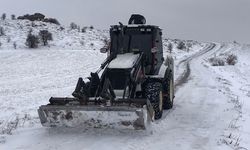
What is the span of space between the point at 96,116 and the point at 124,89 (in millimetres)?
1157

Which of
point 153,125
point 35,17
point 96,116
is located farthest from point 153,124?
point 35,17

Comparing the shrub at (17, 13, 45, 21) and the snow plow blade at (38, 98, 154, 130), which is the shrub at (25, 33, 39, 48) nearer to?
the shrub at (17, 13, 45, 21)

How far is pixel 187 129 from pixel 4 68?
17.4m

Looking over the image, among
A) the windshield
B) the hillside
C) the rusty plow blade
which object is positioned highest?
the windshield

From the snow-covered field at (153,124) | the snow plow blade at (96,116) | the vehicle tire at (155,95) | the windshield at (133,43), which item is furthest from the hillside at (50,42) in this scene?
the snow plow blade at (96,116)

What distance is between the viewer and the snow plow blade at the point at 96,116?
29.5 ft

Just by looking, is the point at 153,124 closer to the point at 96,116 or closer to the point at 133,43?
the point at 96,116

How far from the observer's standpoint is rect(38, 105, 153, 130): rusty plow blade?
899 cm

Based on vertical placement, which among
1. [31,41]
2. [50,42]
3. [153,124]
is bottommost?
[50,42]

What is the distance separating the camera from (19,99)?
15.3 meters

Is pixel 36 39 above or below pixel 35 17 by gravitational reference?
below

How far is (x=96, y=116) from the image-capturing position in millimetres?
9195

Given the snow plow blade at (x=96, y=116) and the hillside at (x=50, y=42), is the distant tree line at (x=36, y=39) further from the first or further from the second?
the snow plow blade at (x=96, y=116)

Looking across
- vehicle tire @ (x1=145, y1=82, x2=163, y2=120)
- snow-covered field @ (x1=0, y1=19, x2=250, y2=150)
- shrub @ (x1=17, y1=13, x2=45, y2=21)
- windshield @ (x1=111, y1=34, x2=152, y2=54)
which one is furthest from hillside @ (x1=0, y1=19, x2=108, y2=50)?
vehicle tire @ (x1=145, y1=82, x2=163, y2=120)
